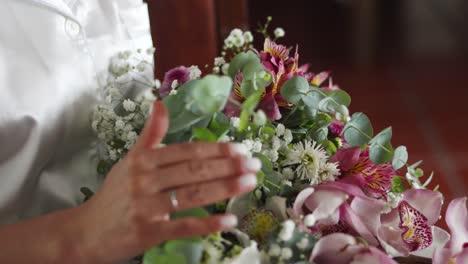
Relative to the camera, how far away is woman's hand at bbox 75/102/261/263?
555 mm

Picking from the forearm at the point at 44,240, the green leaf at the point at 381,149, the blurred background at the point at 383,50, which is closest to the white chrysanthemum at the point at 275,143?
the green leaf at the point at 381,149

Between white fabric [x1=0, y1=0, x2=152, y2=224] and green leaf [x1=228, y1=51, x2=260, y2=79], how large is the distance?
0.20m

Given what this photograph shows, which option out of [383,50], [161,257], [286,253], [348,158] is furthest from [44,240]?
[383,50]

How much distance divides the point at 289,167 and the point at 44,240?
0.28m

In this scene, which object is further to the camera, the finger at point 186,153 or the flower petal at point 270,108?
the flower petal at point 270,108

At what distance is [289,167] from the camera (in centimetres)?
75

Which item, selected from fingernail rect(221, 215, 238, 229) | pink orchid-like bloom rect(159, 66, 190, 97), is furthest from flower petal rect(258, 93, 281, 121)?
fingernail rect(221, 215, 238, 229)

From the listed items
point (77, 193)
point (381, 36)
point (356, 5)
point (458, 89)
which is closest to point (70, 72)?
point (77, 193)

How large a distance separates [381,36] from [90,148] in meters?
2.63

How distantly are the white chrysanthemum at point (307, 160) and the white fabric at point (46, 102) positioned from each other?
26 cm

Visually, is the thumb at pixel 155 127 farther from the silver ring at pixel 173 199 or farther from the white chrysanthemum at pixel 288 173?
the white chrysanthemum at pixel 288 173

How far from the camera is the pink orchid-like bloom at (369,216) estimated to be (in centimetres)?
65

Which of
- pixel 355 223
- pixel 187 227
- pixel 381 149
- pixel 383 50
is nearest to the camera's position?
pixel 187 227

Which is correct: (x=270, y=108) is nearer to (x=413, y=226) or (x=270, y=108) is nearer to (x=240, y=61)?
(x=240, y=61)
